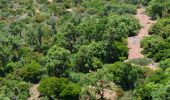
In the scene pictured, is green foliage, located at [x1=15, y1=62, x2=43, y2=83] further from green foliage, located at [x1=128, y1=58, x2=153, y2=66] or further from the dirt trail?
green foliage, located at [x1=128, y1=58, x2=153, y2=66]

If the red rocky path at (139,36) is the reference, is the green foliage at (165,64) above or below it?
above

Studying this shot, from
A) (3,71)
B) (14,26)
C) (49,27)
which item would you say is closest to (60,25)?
(49,27)

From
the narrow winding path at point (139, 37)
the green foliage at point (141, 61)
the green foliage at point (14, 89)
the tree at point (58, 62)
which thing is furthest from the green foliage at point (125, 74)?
the green foliage at point (14, 89)

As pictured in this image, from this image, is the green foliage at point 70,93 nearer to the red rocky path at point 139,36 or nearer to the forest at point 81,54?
the forest at point 81,54

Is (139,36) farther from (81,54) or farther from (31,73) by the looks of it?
(31,73)

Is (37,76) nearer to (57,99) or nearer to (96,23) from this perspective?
(57,99)

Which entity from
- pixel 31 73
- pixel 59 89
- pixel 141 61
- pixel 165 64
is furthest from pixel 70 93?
pixel 141 61

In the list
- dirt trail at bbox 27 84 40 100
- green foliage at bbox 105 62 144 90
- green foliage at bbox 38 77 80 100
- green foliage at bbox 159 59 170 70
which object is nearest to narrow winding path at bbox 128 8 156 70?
green foliage at bbox 159 59 170 70
